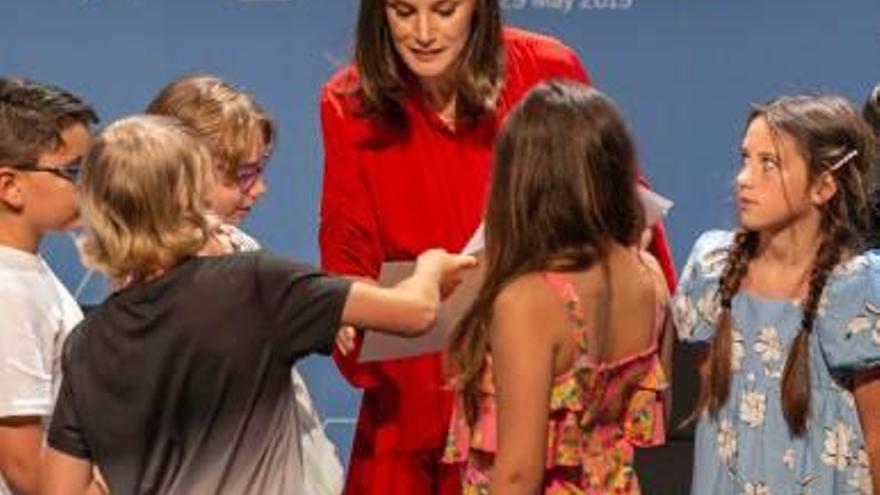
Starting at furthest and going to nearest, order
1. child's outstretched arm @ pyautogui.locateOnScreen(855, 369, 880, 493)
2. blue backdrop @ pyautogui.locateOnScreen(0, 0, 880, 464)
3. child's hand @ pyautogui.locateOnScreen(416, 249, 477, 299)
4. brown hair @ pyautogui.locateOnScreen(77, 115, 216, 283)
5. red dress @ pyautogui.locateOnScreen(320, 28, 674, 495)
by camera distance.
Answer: blue backdrop @ pyautogui.locateOnScreen(0, 0, 880, 464) < red dress @ pyautogui.locateOnScreen(320, 28, 674, 495) < child's outstretched arm @ pyautogui.locateOnScreen(855, 369, 880, 493) < child's hand @ pyautogui.locateOnScreen(416, 249, 477, 299) < brown hair @ pyautogui.locateOnScreen(77, 115, 216, 283)

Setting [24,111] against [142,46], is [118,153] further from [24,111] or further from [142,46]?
[142,46]

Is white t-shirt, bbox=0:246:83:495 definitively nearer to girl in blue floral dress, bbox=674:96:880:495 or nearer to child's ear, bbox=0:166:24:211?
child's ear, bbox=0:166:24:211

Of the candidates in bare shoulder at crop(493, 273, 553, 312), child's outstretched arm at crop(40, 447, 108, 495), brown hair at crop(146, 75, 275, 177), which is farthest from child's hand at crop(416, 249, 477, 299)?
child's outstretched arm at crop(40, 447, 108, 495)

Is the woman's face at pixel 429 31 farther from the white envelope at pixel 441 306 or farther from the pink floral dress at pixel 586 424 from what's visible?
the pink floral dress at pixel 586 424

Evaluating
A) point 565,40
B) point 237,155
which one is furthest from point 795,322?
point 565,40

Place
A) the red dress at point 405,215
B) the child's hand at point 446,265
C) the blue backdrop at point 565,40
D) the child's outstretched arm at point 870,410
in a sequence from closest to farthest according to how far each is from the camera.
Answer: the child's hand at point 446,265 < the child's outstretched arm at point 870,410 < the red dress at point 405,215 < the blue backdrop at point 565,40

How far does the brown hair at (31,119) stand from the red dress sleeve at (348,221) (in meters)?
0.40

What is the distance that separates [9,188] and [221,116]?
35 cm

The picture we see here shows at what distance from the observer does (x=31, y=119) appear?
265 cm

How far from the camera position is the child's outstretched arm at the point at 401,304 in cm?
Answer: 230

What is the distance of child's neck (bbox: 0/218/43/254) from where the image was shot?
2.63m

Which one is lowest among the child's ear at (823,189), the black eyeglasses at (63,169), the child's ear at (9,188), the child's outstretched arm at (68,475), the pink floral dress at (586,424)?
the child's outstretched arm at (68,475)

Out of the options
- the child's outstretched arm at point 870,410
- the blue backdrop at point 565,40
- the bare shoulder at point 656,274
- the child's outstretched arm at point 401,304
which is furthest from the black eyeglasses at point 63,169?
the blue backdrop at point 565,40

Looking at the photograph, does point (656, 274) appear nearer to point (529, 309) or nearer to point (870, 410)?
point (529, 309)
